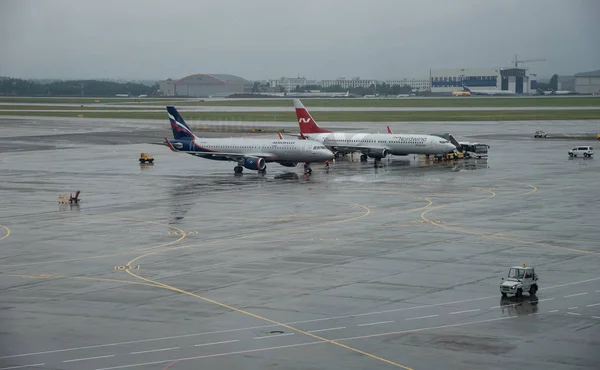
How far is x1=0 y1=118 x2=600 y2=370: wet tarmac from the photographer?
119 feet

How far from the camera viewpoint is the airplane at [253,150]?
11381cm

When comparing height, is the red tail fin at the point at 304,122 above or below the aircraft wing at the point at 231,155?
above

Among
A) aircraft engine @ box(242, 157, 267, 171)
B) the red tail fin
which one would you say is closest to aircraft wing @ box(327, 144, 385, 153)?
the red tail fin

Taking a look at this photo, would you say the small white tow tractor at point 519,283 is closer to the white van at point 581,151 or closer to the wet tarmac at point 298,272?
the wet tarmac at point 298,272

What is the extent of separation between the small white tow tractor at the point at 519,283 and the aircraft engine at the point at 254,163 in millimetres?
68926

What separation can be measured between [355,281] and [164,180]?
60988 millimetres

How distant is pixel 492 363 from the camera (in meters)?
33.9

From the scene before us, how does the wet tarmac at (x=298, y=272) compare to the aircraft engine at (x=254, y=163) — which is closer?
the wet tarmac at (x=298, y=272)

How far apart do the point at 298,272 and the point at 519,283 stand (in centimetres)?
1368

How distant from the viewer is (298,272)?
5259 centimetres

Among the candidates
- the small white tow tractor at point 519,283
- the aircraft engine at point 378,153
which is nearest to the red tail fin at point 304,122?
the aircraft engine at point 378,153

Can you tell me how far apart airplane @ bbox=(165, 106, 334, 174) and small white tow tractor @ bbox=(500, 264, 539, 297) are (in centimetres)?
6823

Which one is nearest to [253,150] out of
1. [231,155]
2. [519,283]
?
[231,155]

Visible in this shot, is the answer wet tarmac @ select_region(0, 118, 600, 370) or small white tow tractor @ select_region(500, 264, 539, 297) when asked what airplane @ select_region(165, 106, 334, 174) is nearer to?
wet tarmac @ select_region(0, 118, 600, 370)
